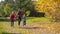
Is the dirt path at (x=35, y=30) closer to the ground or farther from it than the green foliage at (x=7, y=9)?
farther from it

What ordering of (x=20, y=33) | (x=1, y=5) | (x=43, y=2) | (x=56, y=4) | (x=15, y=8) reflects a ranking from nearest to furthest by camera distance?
(x=20, y=33), (x=56, y=4), (x=43, y=2), (x=15, y=8), (x=1, y=5)

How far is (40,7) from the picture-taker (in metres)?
23.5

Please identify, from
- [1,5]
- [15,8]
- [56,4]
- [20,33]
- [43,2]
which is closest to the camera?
[20,33]

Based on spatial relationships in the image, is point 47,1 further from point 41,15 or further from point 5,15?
point 41,15

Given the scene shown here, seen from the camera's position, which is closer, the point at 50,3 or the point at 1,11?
the point at 50,3

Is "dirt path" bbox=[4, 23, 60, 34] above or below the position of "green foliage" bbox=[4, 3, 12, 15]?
above

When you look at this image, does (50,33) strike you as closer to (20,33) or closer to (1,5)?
(20,33)

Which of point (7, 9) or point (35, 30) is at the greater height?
point (35, 30)

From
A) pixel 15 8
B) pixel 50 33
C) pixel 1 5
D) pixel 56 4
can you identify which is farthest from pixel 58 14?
pixel 1 5

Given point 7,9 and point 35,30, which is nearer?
point 35,30

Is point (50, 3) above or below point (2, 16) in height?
above

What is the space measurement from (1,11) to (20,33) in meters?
21.9

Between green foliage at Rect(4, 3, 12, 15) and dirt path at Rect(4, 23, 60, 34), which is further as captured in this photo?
green foliage at Rect(4, 3, 12, 15)

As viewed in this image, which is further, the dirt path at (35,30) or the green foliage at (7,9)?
the green foliage at (7,9)
